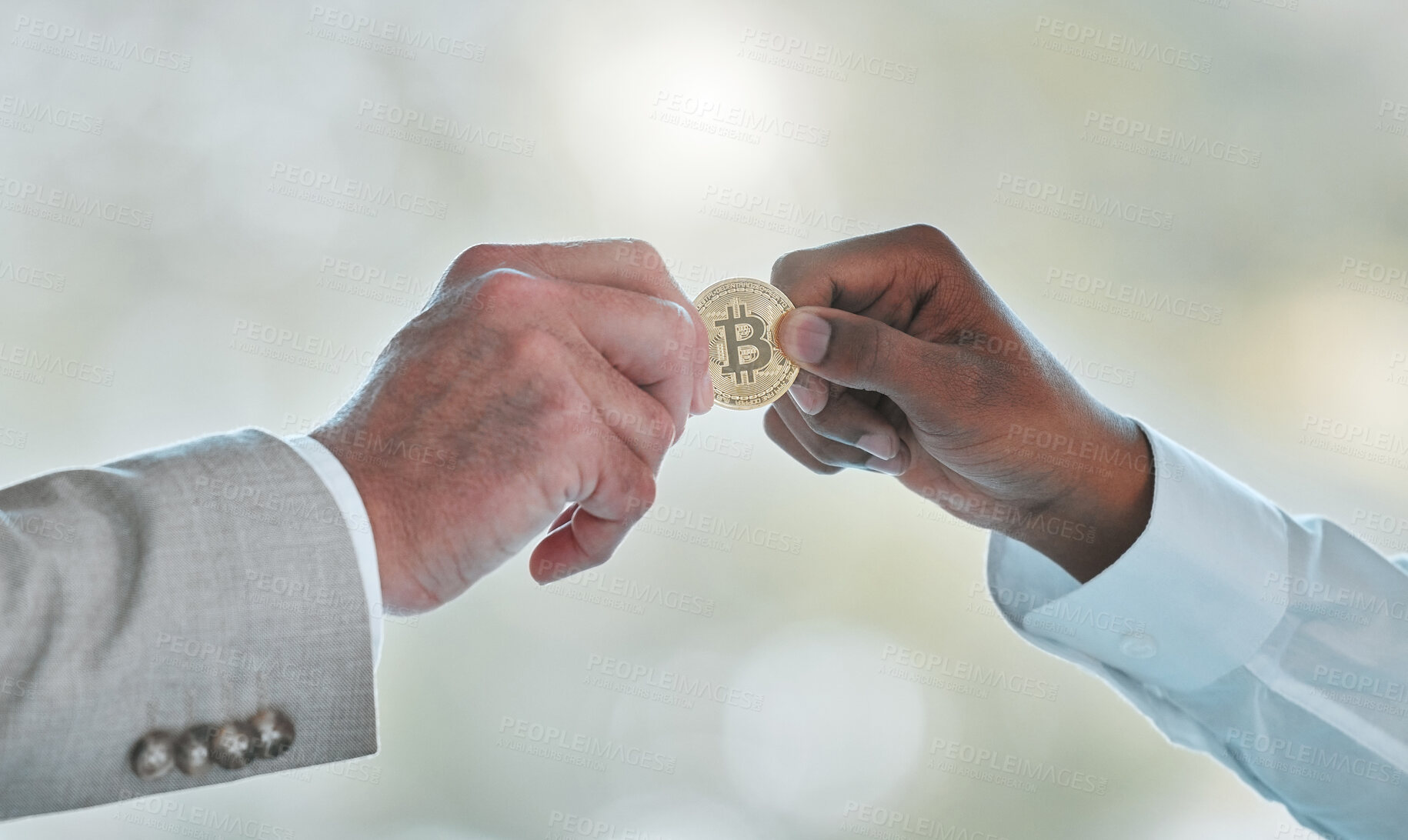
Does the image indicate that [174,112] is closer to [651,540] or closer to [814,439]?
[651,540]

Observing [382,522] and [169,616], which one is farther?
[382,522]

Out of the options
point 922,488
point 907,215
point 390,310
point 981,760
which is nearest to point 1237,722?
point 922,488

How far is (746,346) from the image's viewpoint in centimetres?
167

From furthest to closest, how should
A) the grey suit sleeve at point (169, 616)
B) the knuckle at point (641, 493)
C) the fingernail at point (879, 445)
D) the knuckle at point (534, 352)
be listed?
the fingernail at point (879, 445)
the knuckle at point (641, 493)
the knuckle at point (534, 352)
the grey suit sleeve at point (169, 616)

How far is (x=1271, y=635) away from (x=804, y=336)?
3.33 feet

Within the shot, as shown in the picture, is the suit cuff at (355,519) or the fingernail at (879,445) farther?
the fingernail at (879,445)

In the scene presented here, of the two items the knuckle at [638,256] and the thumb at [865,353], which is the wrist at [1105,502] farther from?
the knuckle at [638,256]

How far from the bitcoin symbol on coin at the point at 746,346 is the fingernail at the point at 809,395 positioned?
10 cm

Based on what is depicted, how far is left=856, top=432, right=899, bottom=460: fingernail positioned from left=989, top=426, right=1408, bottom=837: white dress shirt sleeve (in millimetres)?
418

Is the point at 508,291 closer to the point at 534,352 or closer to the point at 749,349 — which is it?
the point at 534,352

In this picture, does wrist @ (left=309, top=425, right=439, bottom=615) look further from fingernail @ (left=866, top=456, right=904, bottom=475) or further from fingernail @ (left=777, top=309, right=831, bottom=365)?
fingernail @ (left=866, top=456, right=904, bottom=475)

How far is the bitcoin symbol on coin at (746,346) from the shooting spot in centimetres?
167

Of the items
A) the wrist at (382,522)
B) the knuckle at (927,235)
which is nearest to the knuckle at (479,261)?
the wrist at (382,522)

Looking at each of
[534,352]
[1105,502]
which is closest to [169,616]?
[534,352]
